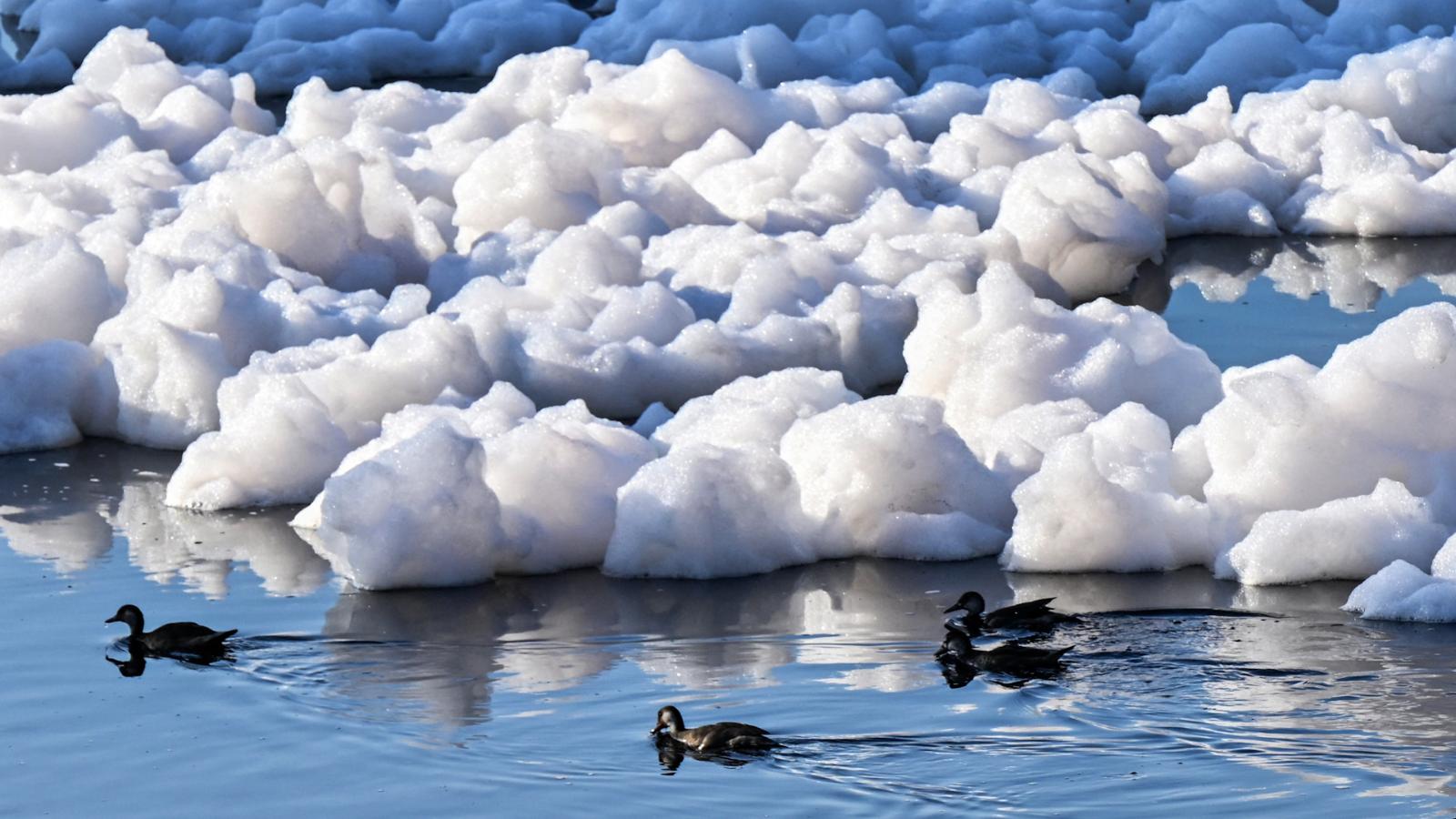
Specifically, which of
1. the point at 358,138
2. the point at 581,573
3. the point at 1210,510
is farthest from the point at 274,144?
the point at 1210,510

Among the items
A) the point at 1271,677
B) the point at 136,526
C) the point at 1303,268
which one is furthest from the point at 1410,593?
the point at 1303,268

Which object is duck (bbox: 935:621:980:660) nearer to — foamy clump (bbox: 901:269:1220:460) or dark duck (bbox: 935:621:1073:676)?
dark duck (bbox: 935:621:1073:676)

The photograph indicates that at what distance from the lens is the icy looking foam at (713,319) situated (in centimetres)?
880

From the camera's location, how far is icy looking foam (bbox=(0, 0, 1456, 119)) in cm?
2075

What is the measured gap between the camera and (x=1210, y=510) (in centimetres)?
880

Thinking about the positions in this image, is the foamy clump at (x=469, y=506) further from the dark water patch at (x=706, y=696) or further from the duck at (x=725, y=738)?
the duck at (x=725, y=738)

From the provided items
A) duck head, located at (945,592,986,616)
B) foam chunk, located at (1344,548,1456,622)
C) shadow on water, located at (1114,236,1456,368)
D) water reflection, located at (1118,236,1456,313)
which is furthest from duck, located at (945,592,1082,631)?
water reflection, located at (1118,236,1456,313)

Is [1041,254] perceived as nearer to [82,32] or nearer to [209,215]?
[209,215]

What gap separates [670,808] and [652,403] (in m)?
4.74

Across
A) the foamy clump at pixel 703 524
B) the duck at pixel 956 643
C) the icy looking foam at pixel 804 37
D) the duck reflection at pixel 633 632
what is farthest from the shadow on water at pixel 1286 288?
the icy looking foam at pixel 804 37

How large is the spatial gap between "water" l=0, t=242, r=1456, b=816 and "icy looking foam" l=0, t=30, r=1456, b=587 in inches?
11.2

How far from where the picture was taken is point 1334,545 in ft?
→ 27.6

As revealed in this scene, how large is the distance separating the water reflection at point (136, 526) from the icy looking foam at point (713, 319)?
6.3 inches

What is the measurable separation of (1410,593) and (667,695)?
239 centimetres
